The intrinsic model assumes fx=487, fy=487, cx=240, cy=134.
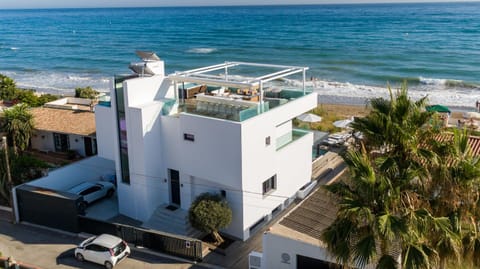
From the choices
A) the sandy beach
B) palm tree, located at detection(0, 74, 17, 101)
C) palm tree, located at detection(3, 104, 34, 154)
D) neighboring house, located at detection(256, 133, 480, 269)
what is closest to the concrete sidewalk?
neighboring house, located at detection(256, 133, 480, 269)

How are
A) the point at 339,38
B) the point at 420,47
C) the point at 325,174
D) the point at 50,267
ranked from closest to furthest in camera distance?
the point at 50,267
the point at 325,174
the point at 420,47
the point at 339,38

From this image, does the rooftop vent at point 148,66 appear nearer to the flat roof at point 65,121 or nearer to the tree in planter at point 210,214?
the tree in planter at point 210,214

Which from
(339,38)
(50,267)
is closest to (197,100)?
(50,267)

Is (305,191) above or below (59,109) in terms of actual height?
below

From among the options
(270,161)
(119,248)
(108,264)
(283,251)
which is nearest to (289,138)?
(270,161)

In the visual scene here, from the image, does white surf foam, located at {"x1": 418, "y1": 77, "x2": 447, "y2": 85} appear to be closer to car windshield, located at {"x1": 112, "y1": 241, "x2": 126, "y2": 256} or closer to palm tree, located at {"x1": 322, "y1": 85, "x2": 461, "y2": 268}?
car windshield, located at {"x1": 112, "y1": 241, "x2": 126, "y2": 256}

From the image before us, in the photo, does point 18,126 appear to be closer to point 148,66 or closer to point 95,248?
point 148,66

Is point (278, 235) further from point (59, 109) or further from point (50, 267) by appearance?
point (59, 109)
